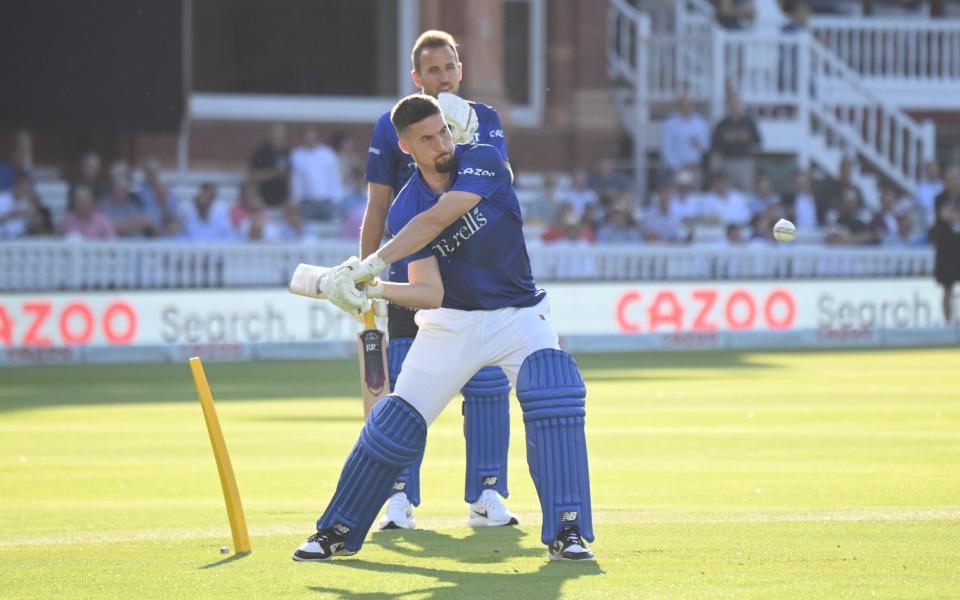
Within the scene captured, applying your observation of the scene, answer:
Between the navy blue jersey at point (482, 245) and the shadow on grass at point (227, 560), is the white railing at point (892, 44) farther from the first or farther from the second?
the shadow on grass at point (227, 560)

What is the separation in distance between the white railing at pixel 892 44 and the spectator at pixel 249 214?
1292 centimetres

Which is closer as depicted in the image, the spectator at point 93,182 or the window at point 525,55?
the spectator at point 93,182

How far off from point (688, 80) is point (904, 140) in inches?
182

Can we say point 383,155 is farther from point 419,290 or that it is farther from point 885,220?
point 885,220

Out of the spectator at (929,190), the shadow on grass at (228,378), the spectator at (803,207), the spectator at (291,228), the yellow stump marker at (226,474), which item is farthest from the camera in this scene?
the spectator at (929,190)

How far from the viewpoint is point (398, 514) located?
29.2 ft

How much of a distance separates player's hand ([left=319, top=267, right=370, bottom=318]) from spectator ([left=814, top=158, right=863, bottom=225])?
20208 millimetres

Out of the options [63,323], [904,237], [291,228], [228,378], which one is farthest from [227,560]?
[904,237]

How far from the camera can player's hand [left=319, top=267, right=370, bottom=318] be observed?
7.45 meters

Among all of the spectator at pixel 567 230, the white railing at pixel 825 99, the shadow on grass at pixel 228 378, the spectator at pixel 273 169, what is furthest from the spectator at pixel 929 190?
the spectator at pixel 273 169

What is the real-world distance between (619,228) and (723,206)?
6.71ft

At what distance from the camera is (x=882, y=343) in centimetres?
2322

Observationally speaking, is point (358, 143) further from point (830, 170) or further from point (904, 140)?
point (904, 140)

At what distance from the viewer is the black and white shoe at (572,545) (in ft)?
24.7
